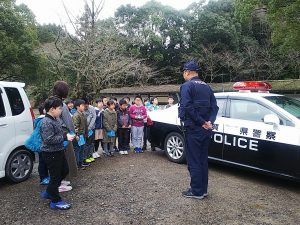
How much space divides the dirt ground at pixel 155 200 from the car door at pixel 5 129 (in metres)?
0.64

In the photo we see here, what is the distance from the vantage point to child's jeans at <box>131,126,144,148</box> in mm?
7789


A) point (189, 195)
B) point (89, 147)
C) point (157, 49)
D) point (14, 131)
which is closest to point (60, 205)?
point (14, 131)

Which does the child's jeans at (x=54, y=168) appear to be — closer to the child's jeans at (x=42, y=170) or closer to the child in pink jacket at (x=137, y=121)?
the child's jeans at (x=42, y=170)

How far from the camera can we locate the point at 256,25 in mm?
29328

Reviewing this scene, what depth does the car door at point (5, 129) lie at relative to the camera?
4.80m

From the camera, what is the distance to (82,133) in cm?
605

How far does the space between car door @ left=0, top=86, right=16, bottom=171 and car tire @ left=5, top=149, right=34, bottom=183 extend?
0.15 m

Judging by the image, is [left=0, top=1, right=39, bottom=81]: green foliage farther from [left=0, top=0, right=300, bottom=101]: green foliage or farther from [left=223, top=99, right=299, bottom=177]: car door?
[left=223, top=99, right=299, bottom=177]: car door

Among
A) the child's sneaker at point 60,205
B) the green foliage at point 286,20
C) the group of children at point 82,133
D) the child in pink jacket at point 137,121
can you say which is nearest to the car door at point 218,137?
the group of children at point 82,133

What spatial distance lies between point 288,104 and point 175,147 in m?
2.49

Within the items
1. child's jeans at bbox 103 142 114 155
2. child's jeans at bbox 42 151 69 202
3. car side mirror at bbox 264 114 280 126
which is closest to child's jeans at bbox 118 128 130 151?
child's jeans at bbox 103 142 114 155

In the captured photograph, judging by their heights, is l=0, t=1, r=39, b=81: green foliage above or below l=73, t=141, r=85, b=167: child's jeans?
above

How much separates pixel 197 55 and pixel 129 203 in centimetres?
2468

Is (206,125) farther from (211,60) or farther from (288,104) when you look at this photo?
(211,60)
